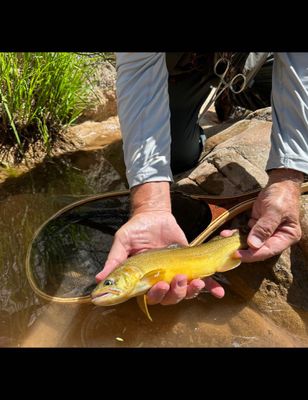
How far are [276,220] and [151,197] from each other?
620mm

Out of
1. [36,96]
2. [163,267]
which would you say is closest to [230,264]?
[163,267]

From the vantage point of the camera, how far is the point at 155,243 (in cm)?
232

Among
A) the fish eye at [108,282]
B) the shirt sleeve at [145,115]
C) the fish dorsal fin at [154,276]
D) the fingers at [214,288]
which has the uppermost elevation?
the shirt sleeve at [145,115]

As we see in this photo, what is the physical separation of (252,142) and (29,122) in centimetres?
189

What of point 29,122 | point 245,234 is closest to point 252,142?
point 245,234

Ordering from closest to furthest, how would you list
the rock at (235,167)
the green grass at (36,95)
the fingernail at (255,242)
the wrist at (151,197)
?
1. the fingernail at (255,242)
2. the wrist at (151,197)
3. the rock at (235,167)
4. the green grass at (36,95)

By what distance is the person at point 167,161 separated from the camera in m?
2.30

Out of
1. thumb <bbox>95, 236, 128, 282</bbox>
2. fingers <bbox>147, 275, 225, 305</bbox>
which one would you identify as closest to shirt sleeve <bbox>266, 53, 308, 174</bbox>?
fingers <bbox>147, 275, 225, 305</bbox>

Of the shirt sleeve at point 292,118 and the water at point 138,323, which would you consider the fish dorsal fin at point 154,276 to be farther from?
the shirt sleeve at point 292,118

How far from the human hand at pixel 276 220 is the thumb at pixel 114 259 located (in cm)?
56

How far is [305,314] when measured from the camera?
2.48 meters

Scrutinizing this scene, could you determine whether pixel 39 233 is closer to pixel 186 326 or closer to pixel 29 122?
pixel 186 326

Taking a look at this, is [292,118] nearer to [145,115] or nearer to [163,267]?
[145,115]

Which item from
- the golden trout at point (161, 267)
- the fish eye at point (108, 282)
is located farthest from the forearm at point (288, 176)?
the fish eye at point (108, 282)
